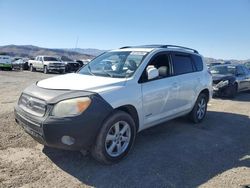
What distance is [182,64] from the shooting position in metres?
6.25

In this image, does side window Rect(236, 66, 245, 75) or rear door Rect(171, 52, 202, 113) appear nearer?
rear door Rect(171, 52, 202, 113)

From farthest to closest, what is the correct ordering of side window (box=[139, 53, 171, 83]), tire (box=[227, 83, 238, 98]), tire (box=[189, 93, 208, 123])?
tire (box=[227, 83, 238, 98]), tire (box=[189, 93, 208, 123]), side window (box=[139, 53, 171, 83])

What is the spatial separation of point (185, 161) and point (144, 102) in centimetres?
120

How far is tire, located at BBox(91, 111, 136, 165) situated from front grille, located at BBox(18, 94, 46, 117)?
3.02ft

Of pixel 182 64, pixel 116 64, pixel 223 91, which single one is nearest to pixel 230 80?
pixel 223 91

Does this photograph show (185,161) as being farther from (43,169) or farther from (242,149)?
(43,169)

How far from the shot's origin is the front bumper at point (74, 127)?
3.77 m

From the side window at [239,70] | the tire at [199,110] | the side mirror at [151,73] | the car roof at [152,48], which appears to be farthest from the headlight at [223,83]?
the side mirror at [151,73]

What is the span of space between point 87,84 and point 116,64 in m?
1.10

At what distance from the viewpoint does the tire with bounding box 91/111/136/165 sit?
408 centimetres

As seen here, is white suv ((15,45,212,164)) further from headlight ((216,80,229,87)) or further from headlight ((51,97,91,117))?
headlight ((216,80,229,87))

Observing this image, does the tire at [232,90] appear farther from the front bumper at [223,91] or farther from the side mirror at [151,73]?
the side mirror at [151,73]

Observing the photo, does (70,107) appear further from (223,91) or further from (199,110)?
(223,91)

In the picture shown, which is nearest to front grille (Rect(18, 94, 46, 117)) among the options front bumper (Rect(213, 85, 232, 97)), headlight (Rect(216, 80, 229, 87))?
front bumper (Rect(213, 85, 232, 97))
